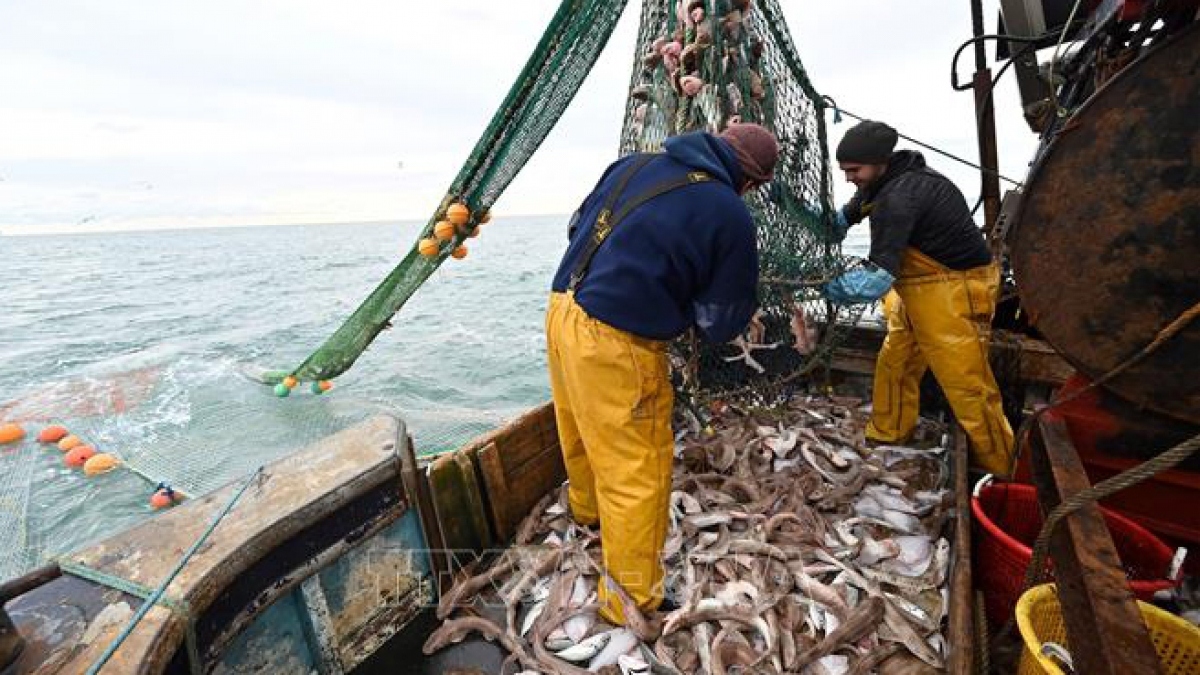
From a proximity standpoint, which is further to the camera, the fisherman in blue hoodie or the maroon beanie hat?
the maroon beanie hat

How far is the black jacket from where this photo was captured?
3473mm

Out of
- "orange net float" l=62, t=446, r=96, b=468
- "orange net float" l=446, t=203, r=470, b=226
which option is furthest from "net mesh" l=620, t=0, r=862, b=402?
"orange net float" l=62, t=446, r=96, b=468

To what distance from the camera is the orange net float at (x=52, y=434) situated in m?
8.03

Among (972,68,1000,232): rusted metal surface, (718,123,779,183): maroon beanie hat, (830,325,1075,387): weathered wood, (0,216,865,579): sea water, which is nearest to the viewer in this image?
(718,123,779,183): maroon beanie hat

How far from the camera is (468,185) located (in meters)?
3.98

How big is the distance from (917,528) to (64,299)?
122 ft

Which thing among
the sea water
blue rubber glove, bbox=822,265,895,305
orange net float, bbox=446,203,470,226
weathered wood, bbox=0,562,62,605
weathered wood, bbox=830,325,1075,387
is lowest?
the sea water

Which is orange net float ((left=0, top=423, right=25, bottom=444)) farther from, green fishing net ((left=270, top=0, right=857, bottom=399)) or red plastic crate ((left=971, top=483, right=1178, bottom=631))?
red plastic crate ((left=971, top=483, right=1178, bottom=631))

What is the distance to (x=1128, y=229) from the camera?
5.98 ft

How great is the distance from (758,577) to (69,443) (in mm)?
9671

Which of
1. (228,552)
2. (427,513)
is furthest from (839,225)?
(228,552)

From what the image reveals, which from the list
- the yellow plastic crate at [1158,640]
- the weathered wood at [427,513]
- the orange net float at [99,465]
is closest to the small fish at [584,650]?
the weathered wood at [427,513]

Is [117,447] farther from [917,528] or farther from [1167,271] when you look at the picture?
[1167,271]

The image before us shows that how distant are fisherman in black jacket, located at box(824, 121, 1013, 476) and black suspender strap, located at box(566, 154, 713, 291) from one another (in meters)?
1.75
